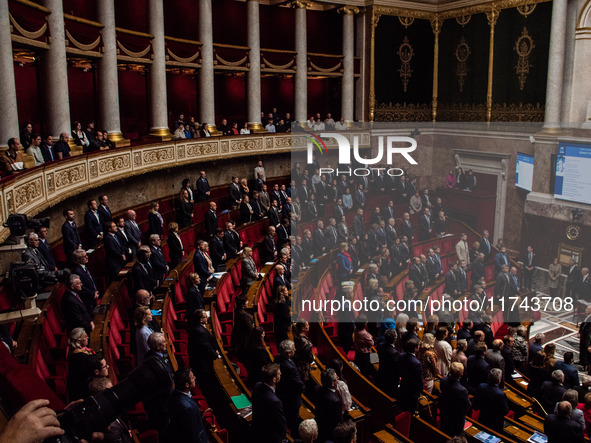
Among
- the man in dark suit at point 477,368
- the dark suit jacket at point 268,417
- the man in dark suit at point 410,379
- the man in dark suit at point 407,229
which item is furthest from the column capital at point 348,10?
the dark suit jacket at point 268,417

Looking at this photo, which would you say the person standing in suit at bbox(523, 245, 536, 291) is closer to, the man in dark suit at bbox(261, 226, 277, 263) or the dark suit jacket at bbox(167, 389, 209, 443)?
the man in dark suit at bbox(261, 226, 277, 263)

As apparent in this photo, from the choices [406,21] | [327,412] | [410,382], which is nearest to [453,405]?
[410,382]

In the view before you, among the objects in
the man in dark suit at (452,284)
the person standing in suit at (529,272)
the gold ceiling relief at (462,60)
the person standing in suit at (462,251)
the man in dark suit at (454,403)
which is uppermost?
the gold ceiling relief at (462,60)

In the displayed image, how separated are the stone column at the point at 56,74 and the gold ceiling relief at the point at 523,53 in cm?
1464

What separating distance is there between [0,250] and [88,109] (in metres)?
11.1

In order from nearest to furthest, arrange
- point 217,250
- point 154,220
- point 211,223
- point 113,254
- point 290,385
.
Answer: point 290,385 < point 113,254 < point 217,250 < point 154,220 < point 211,223

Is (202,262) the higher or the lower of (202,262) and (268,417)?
the higher

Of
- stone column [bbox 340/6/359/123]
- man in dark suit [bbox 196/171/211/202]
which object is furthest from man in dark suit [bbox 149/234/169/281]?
stone column [bbox 340/6/359/123]

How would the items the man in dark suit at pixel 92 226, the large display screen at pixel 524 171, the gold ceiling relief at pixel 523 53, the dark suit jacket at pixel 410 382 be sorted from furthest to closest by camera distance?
the gold ceiling relief at pixel 523 53, the large display screen at pixel 524 171, the man in dark suit at pixel 92 226, the dark suit jacket at pixel 410 382

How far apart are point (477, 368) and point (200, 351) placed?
3.07m

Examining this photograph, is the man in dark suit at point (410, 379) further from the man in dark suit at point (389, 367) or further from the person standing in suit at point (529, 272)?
the person standing in suit at point (529, 272)

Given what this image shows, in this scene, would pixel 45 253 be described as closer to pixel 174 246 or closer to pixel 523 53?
pixel 174 246

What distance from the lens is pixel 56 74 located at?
10953 mm

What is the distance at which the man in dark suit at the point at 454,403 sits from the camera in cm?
525
